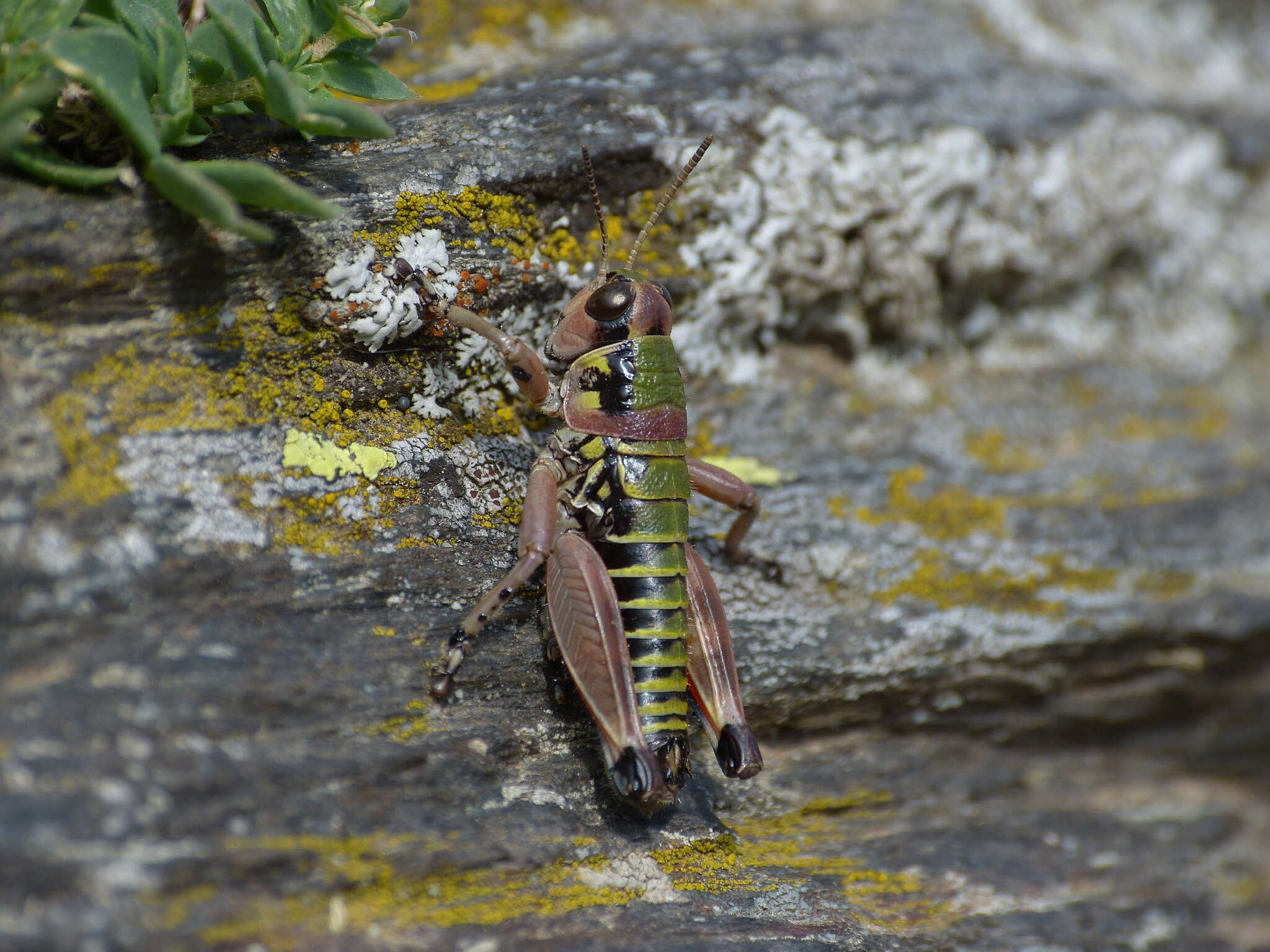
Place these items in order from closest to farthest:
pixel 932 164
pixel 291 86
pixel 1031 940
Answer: pixel 291 86, pixel 1031 940, pixel 932 164

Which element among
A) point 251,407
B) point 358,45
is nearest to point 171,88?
point 358,45

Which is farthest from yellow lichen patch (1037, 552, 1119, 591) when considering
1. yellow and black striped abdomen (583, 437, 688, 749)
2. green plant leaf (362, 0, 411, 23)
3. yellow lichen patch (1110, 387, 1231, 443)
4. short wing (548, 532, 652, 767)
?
green plant leaf (362, 0, 411, 23)

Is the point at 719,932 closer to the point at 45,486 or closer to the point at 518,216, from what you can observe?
the point at 45,486

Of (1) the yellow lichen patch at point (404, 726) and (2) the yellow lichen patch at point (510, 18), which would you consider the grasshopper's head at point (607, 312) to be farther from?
(2) the yellow lichen patch at point (510, 18)

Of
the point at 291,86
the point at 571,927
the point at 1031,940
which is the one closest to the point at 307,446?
the point at 291,86

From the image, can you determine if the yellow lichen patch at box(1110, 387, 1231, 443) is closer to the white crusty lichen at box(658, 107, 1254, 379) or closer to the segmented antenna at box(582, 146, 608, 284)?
the white crusty lichen at box(658, 107, 1254, 379)

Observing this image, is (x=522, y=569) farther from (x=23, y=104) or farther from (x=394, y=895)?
(x=23, y=104)
